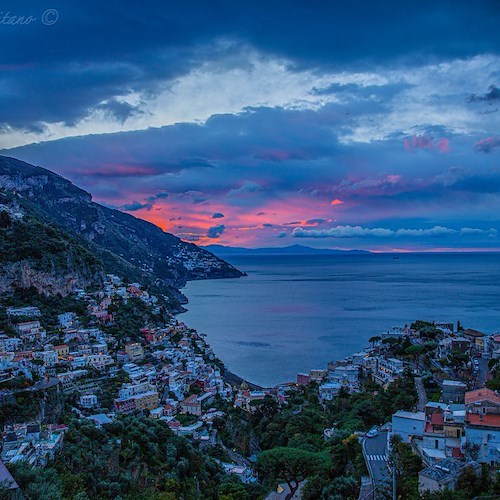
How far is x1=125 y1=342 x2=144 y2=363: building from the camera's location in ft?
80.5

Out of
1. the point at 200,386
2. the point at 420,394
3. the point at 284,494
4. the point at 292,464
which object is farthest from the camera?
the point at 200,386

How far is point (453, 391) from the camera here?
548 inches

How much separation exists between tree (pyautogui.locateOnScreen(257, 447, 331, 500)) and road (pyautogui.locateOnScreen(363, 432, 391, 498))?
4.05 ft

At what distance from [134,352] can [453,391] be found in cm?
1618

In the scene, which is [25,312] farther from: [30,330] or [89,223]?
[89,223]

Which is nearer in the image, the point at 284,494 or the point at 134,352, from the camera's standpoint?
the point at 284,494

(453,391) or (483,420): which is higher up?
(483,420)

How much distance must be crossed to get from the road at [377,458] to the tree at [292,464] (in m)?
1.24

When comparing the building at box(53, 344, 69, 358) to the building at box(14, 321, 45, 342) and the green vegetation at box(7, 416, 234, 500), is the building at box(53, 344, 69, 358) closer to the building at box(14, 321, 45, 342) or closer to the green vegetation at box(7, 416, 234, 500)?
the building at box(14, 321, 45, 342)

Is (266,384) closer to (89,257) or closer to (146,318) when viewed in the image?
(146,318)

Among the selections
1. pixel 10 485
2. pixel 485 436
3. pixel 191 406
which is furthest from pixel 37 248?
pixel 485 436

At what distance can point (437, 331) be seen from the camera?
24844 millimetres

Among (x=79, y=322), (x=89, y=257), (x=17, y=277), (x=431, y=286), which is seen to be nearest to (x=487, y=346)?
(x=79, y=322)

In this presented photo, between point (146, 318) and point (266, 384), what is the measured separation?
10.2 m
